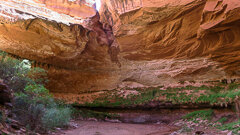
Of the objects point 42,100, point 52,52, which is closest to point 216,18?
point 42,100

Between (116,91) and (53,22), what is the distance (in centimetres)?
813

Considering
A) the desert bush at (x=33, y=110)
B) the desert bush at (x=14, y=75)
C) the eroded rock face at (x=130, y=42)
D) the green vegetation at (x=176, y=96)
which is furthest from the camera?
the eroded rock face at (x=130, y=42)

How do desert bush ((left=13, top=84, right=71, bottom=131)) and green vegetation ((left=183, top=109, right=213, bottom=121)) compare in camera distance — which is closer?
desert bush ((left=13, top=84, right=71, bottom=131))

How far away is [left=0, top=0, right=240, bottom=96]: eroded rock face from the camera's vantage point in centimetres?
1013

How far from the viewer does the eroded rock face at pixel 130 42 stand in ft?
Result: 33.2

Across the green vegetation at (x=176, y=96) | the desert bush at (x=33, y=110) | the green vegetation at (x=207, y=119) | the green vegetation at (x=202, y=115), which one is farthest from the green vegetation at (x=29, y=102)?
the green vegetation at (x=176, y=96)

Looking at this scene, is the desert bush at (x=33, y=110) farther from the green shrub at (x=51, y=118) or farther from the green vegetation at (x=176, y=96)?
the green vegetation at (x=176, y=96)

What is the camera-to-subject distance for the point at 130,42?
13.3m

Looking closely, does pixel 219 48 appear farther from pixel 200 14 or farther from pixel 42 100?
pixel 42 100

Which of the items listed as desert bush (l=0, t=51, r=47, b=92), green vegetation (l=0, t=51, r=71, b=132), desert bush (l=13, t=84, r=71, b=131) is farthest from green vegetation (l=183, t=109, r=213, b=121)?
desert bush (l=0, t=51, r=47, b=92)

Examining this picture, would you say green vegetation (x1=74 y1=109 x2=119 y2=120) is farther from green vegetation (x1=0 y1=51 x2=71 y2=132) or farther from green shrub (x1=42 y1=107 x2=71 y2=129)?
green shrub (x1=42 y1=107 x2=71 y2=129)

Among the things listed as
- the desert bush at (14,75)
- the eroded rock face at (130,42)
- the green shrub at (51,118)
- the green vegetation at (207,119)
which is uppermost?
the eroded rock face at (130,42)

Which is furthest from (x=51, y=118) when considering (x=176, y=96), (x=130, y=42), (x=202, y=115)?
(x=176, y=96)

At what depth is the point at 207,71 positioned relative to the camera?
1202 cm
